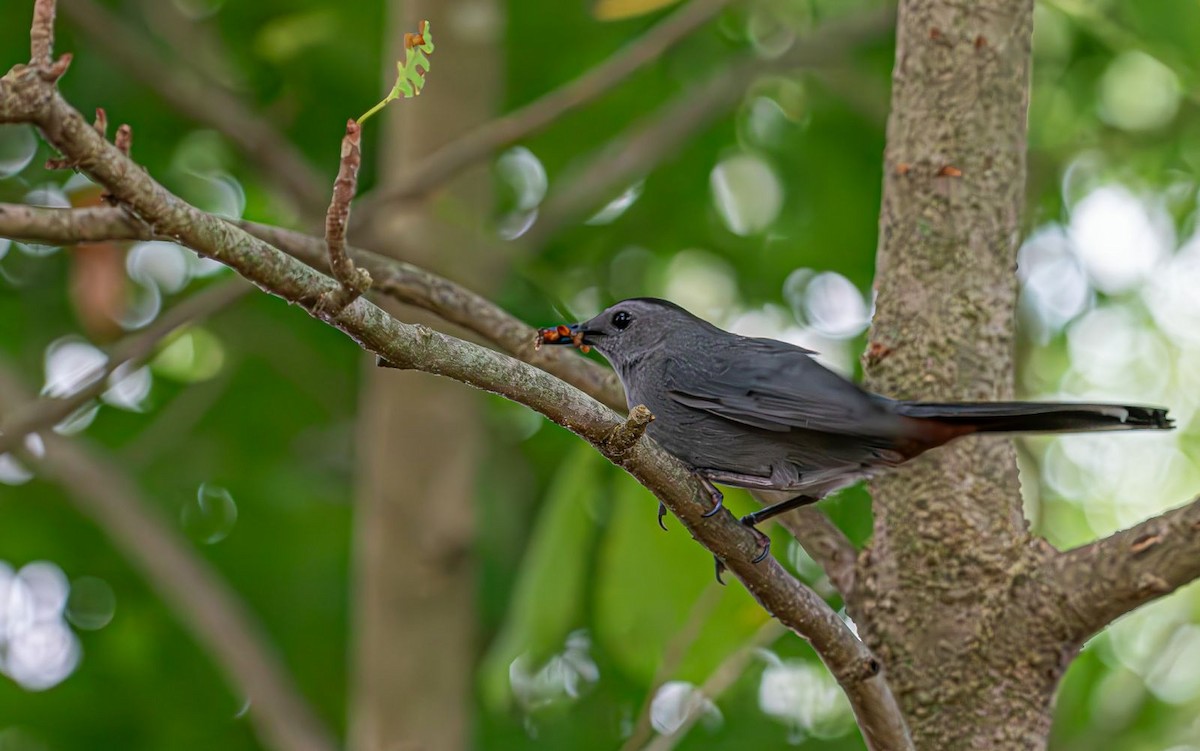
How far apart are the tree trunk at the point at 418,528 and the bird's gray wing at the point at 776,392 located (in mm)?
1586

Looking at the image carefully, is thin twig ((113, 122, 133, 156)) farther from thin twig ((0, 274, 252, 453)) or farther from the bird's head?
the bird's head

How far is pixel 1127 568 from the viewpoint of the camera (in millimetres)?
2570

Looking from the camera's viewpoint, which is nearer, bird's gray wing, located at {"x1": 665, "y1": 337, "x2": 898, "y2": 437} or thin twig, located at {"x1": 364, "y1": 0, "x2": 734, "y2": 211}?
bird's gray wing, located at {"x1": 665, "y1": 337, "x2": 898, "y2": 437}

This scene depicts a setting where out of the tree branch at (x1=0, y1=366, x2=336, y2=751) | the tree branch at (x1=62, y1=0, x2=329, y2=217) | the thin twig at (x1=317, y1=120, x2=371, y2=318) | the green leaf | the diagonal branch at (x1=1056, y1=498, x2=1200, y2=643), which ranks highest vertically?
the green leaf

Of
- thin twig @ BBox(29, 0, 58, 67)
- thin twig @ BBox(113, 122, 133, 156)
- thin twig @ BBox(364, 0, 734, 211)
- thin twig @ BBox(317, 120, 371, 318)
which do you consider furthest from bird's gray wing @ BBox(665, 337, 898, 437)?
thin twig @ BBox(29, 0, 58, 67)

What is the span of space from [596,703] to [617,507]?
1544mm

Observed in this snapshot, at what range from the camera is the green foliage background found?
5.66 metres

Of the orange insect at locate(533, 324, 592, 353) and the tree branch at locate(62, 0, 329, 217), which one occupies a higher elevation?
the orange insect at locate(533, 324, 592, 353)

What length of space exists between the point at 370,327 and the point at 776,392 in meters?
1.40

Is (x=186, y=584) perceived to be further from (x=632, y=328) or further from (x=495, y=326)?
(x=495, y=326)

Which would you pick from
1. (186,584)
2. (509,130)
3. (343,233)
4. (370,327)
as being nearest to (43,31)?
(343,233)

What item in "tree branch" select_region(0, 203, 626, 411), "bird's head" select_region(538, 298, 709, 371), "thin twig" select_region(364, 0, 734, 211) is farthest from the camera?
"thin twig" select_region(364, 0, 734, 211)

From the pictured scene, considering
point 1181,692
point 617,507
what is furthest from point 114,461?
point 1181,692

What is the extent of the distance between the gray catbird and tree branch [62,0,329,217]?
1975 mm
